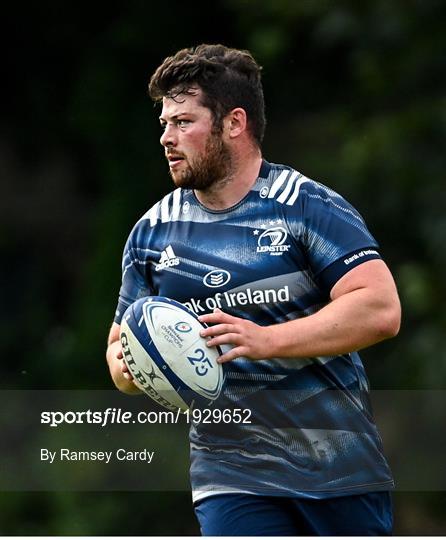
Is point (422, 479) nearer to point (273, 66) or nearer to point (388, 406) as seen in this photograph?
point (388, 406)

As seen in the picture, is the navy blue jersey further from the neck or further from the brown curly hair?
the brown curly hair

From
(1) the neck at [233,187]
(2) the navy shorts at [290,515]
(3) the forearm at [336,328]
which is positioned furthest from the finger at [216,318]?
(2) the navy shorts at [290,515]

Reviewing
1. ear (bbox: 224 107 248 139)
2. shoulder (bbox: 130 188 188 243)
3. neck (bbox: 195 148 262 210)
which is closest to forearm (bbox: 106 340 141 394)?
shoulder (bbox: 130 188 188 243)

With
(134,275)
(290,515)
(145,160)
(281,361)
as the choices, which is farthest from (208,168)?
(145,160)

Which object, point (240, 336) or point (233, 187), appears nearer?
point (240, 336)

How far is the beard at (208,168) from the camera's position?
4.73 metres

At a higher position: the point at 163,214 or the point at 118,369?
the point at 163,214

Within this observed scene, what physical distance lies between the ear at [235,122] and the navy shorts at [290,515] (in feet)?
3.82

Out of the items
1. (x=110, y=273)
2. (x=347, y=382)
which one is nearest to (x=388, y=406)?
(x=110, y=273)

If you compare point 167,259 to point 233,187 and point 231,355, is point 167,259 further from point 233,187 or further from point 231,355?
point 231,355

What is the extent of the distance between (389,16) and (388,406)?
2849 mm

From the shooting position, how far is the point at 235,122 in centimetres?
482

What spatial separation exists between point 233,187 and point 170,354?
2.01 feet

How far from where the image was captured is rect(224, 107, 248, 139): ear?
4809 mm
